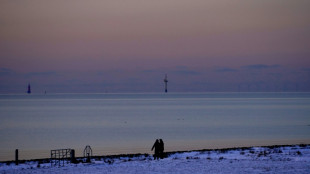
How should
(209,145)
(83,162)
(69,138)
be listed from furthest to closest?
(69,138) → (209,145) → (83,162)

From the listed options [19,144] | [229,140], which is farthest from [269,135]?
[19,144]

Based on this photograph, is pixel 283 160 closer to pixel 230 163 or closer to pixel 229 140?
pixel 230 163

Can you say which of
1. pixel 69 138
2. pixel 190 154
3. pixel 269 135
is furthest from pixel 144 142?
pixel 190 154

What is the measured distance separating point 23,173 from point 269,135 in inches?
1866

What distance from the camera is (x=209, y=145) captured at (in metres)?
50.7

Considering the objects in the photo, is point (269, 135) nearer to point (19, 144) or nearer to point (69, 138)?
point (69, 138)

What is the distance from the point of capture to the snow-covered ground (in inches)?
832

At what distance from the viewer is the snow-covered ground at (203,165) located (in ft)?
69.3

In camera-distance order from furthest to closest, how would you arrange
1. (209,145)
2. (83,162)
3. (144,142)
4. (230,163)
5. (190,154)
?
1. (144,142)
2. (209,145)
3. (190,154)
4. (83,162)
5. (230,163)

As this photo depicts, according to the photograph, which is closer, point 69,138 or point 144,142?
point 144,142

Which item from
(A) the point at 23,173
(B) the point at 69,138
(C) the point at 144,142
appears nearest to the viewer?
(A) the point at 23,173

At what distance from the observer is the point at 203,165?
2262cm

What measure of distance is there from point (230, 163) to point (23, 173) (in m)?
9.87

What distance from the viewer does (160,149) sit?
2644 cm
